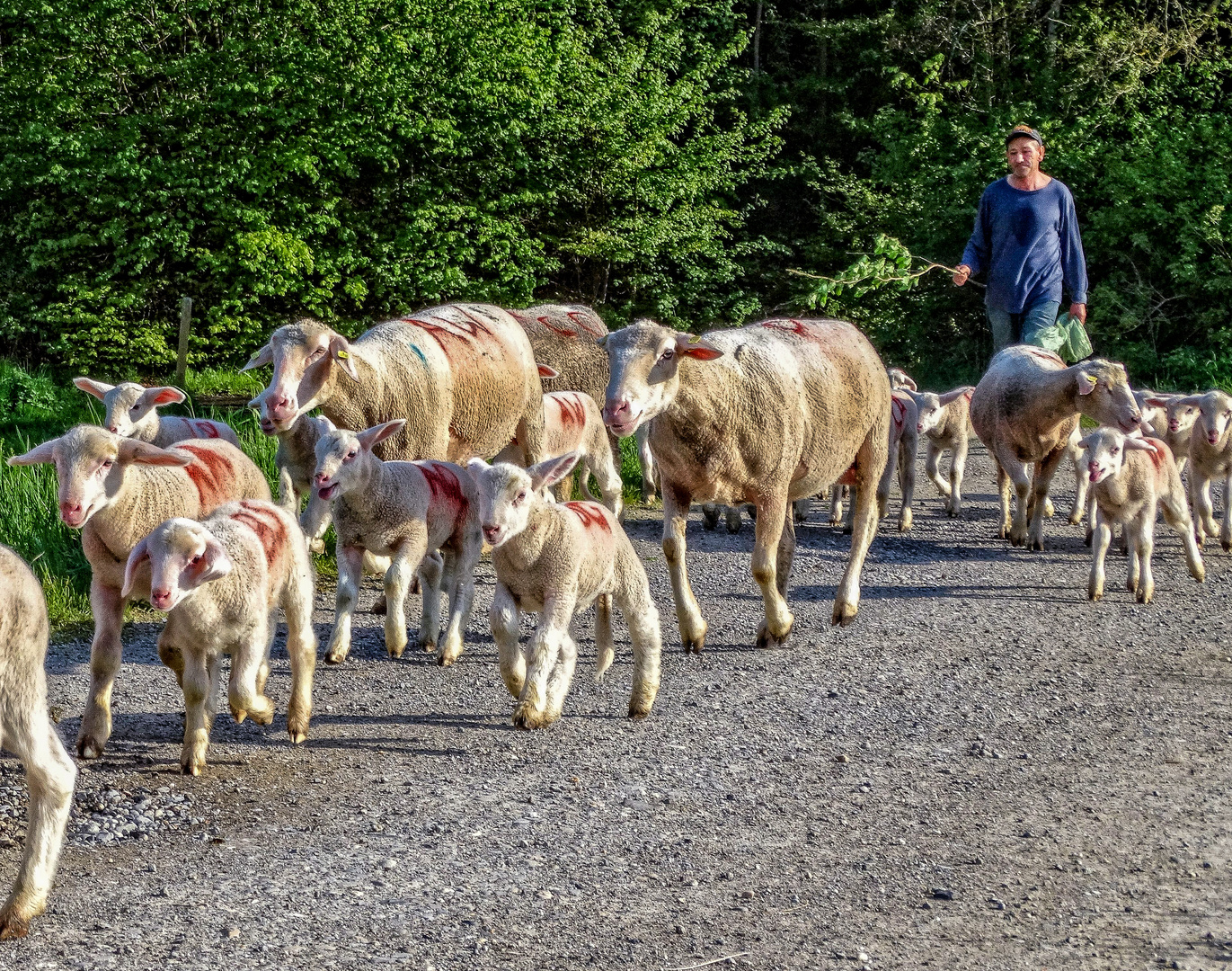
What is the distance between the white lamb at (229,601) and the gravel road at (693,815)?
0.24 m

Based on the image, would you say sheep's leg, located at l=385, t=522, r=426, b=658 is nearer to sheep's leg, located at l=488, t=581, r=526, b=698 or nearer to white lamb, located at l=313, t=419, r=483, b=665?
white lamb, located at l=313, t=419, r=483, b=665

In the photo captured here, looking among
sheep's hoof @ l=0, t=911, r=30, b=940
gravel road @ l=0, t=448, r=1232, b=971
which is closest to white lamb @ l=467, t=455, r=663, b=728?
gravel road @ l=0, t=448, r=1232, b=971

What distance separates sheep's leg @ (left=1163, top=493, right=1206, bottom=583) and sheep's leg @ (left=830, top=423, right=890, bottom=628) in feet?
8.06

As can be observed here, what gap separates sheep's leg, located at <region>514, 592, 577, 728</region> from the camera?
21.3 ft

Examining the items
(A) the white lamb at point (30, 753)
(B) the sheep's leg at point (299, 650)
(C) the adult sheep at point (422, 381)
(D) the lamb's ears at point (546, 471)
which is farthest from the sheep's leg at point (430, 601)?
(A) the white lamb at point (30, 753)

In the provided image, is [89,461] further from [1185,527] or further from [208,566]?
[1185,527]

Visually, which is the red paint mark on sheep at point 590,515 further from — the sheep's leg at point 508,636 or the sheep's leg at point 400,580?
the sheep's leg at point 400,580

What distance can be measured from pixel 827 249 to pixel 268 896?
71.8 feet

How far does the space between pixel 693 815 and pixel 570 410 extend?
5.93 meters

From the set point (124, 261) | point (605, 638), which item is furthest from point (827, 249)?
point (605, 638)

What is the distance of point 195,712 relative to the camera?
20.3 feet

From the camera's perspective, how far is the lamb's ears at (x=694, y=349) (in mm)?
7777

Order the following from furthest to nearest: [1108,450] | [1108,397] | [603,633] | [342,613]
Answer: [1108,397] < [1108,450] < [342,613] < [603,633]

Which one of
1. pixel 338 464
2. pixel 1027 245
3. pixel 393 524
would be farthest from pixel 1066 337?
pixel 338 464
